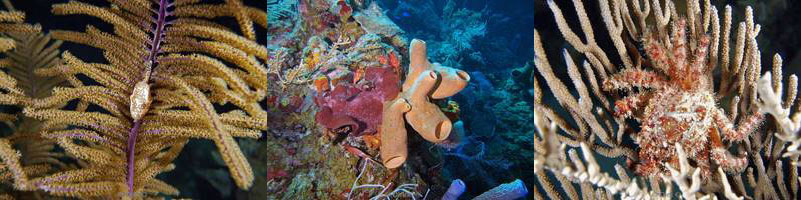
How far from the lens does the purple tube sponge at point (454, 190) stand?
4.08m

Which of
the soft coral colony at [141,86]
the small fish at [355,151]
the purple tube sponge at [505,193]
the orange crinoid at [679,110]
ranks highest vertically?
the soft coral colony at [141,86]

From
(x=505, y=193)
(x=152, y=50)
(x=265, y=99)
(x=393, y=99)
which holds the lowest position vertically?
(x=505, y=193)

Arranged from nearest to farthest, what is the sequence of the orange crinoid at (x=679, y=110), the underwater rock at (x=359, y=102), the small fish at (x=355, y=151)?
the orange crinoid at (x=679, y=110) < the underwater rock at (x=359, y=102) < the small fish at (x=355, y=151)

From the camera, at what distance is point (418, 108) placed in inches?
135

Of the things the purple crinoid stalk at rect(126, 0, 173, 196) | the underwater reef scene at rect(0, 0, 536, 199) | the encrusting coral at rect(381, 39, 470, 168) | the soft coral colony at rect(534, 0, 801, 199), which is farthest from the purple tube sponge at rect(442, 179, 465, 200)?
the purple crinoid stalk at rect(126, 0, 173, 196)

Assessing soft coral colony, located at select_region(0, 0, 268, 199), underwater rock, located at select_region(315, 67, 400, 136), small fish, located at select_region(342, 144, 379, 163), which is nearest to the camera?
soft coral colony, located at select_region(0, 0, 268, 199)

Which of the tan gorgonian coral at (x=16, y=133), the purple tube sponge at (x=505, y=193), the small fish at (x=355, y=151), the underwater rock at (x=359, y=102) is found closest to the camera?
the tan gorgonian coral at (x=16, y=133)

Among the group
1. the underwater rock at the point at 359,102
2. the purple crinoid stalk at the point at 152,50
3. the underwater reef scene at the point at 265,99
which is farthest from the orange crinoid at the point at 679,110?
the purple crinoid stalk at the point at 152,50

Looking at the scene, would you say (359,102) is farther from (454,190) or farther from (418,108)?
(454,190)

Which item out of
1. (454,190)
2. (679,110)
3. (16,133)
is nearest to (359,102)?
(454,190)

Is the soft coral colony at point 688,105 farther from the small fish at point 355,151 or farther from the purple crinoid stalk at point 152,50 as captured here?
the small fish at point 355,151

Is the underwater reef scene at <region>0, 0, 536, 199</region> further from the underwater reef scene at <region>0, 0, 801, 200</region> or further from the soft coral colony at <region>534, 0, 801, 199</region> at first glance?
the soft coral colony at <region>534, 0, 801, 199</region>

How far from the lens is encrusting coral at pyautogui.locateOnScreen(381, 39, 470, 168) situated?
3410 millimetres

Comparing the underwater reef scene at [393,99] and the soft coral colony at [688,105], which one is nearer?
the underwater reef scene at [393,99]
